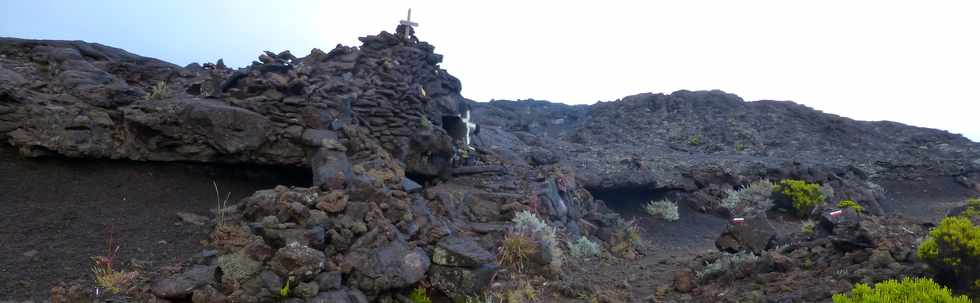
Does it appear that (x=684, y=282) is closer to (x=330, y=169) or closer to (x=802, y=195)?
(x=330, y=169)

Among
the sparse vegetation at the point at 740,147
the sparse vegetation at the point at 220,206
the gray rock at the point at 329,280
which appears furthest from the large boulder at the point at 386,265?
the sparse vegetation at the point at 740,147

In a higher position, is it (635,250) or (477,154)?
(477,154)

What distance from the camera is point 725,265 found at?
873 cm

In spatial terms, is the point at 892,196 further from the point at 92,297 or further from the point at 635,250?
the point at 92,297

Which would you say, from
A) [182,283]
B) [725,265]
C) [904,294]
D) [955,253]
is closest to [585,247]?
[725,265]

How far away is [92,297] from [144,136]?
3345 millimetres

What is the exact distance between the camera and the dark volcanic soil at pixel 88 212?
595 cm

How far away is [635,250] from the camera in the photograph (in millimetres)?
11992

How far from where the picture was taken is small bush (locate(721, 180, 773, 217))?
15983 mm

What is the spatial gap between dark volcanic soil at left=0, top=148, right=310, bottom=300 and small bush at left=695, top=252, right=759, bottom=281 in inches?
265

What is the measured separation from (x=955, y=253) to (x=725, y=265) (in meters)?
2.83

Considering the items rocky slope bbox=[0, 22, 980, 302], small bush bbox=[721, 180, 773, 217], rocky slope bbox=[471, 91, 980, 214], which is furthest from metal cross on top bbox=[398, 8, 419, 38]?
small bush bbox=[721, 180, 773, 217]

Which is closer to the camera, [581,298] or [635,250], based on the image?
[581,298]

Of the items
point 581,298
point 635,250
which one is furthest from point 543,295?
point 635,250
